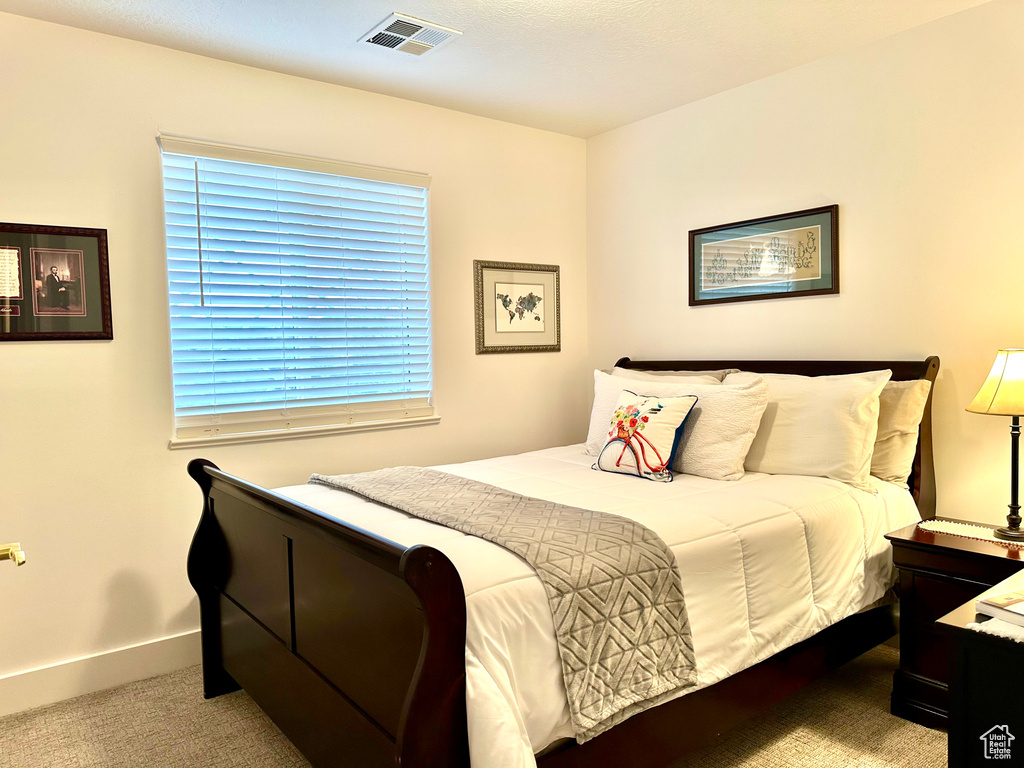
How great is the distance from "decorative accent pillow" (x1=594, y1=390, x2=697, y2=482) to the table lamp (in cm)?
101

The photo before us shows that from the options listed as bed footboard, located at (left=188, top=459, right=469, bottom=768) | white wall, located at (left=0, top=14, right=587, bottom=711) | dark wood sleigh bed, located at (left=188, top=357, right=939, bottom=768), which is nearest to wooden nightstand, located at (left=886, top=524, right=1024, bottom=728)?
dark wood sleigh bed, located at (left=188, top=357, right=939, bottom=768)

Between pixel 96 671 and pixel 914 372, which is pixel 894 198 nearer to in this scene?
pixel 914 372

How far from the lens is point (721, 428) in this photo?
9.38 ft

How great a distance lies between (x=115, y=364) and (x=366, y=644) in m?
1.88

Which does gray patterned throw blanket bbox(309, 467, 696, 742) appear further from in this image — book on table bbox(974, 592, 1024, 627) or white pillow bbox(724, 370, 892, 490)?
white pillow bbox(724, 370, 892, 490)

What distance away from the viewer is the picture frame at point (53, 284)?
268cm

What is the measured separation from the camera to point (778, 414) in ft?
9.61

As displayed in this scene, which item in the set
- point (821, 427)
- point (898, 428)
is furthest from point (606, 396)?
point (898, 428)

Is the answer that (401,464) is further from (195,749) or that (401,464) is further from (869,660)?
(869,660)

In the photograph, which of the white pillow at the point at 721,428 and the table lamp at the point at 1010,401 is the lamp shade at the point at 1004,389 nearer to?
the table lamp at the point at 1010,401

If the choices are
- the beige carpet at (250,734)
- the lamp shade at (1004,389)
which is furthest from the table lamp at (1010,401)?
the beige carpet at (250,734)

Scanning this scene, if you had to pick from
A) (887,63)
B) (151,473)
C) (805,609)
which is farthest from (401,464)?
(887,63)

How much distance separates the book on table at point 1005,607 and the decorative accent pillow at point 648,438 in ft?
4.22

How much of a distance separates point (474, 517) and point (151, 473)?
5.37 ft
